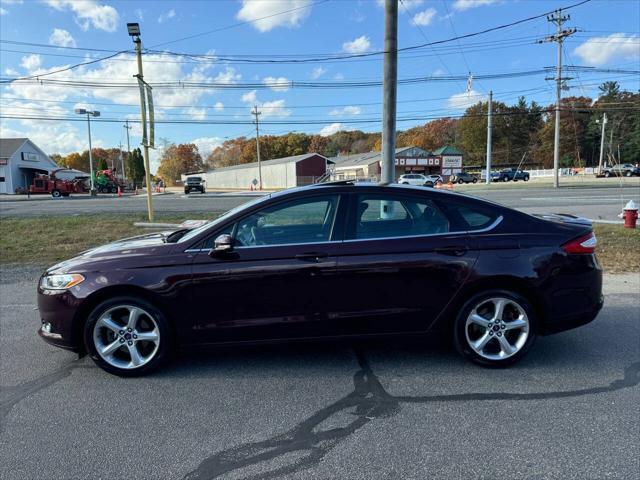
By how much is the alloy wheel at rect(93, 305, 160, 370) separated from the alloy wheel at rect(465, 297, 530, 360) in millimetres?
2677

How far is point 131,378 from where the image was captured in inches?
143

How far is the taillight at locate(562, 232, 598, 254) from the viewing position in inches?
148

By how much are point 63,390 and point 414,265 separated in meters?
3.00

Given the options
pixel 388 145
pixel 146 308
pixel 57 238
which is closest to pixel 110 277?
pixel 146 308

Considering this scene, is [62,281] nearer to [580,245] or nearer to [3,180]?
[580,245]

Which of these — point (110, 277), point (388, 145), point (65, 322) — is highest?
point (388, 145)

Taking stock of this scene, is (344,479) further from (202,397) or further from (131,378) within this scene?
(131,378)

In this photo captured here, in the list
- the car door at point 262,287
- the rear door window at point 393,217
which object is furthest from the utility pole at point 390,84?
the car door at point 262,287

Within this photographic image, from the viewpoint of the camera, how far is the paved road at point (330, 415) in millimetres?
2525

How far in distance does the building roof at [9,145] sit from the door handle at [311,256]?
6075 centimetres

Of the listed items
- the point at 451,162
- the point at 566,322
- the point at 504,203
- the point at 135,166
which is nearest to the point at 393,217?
the point at 566,322

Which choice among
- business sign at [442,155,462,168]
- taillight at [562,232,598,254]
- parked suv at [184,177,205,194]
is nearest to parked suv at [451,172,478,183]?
business sign at [442,155,462,168]

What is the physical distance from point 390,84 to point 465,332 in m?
7.13

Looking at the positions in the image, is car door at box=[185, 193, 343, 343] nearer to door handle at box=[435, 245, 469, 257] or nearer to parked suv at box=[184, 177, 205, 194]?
door handle at box=[435, 245, 469, 257]
